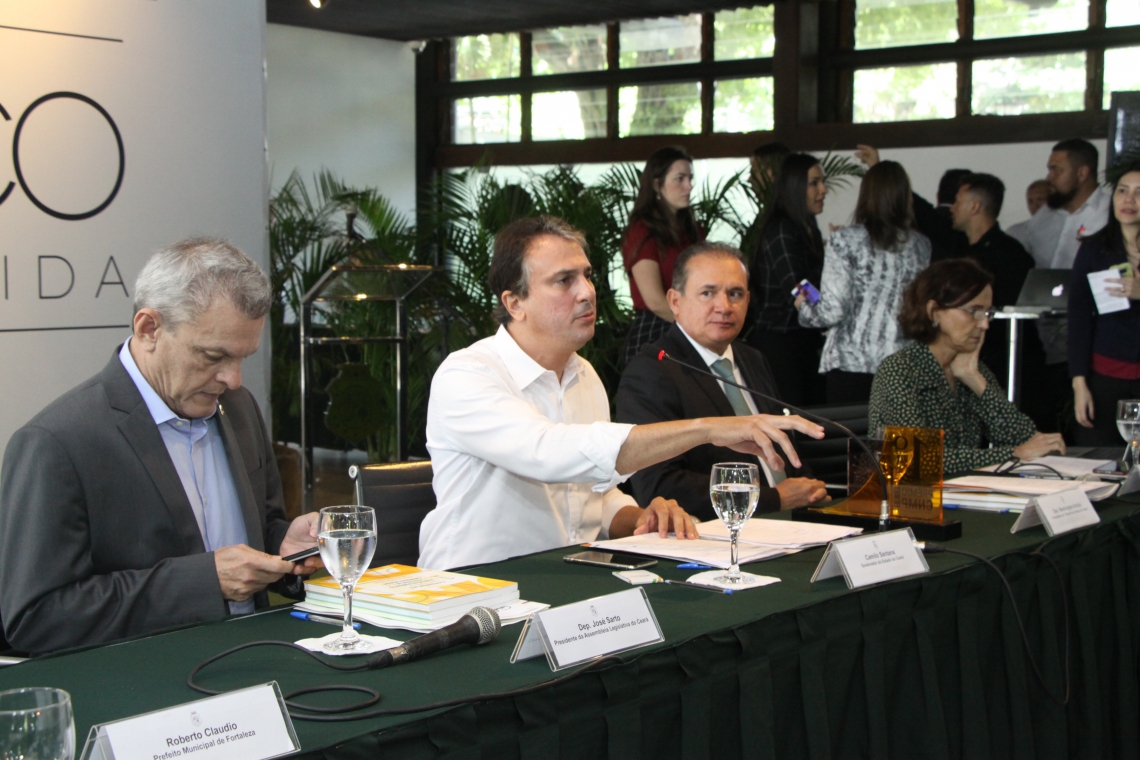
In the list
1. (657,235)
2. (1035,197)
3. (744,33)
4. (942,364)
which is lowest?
(942,364)

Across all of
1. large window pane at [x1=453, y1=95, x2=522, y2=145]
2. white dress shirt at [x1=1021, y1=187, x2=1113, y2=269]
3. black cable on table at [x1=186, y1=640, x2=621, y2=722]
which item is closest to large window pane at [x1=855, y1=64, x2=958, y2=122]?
white dress shirt at [x1=1021, y1=187, x2=1113, y2=269]

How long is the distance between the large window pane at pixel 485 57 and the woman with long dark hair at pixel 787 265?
598 centimetres

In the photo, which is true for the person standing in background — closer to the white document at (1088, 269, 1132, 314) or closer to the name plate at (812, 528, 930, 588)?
the white document at (1088, 269, 1132, 314)

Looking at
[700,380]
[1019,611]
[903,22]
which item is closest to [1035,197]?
[903,22]

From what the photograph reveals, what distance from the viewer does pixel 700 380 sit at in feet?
9.95

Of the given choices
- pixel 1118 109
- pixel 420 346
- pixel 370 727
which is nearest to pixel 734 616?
pixel 370 727

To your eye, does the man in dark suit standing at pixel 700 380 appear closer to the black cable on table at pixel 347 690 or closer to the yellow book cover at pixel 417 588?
the yellow book cover at pixel 417 588

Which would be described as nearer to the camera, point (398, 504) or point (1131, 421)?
point (398, 504)

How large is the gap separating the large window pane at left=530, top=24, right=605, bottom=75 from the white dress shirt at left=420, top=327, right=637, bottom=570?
7.67m

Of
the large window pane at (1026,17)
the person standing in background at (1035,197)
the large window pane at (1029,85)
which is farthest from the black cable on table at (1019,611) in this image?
the large window pane at (1026,17)

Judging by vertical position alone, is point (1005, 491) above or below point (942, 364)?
below

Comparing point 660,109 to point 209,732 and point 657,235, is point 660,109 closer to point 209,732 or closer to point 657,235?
point 657,235

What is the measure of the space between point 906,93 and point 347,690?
24.6ft

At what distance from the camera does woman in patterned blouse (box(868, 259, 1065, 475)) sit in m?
3.20
